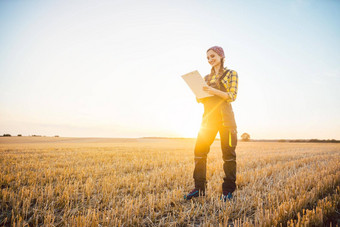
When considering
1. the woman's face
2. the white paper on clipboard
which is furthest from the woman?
the white paper on clipboard

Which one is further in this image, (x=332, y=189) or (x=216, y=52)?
(x=332, y=189)

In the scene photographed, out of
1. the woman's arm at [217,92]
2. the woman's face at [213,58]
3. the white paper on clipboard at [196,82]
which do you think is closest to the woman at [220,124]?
the woman's face at [213,58]

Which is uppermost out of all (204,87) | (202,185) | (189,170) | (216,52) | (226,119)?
(216,52)

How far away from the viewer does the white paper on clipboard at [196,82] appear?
2.61 meters

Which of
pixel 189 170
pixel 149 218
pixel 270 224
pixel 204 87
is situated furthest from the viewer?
pixel 189 170

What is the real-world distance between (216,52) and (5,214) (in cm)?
420

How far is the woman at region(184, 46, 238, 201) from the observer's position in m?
2.78

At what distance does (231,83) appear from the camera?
2.77 m

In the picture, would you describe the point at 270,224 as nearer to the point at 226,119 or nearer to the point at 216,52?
the point at 226,119

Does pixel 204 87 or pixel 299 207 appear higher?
pixel 204 87

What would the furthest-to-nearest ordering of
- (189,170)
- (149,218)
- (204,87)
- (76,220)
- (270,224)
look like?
(189,170)
(204,87)
(149,218)
(76,220)
(270,224)

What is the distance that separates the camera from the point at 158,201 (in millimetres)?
2756

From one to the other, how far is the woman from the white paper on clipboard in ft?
0.73

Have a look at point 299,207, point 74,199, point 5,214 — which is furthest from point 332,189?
point 5,214
